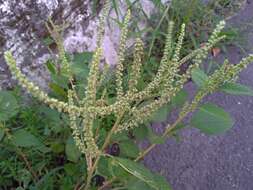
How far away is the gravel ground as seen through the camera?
2.14 m

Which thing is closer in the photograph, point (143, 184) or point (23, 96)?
point (143, 184)

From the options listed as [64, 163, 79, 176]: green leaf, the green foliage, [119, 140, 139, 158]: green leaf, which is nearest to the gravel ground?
the green foliage

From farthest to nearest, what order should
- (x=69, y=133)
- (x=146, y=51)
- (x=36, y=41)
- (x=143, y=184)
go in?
1. (x=146, y=51)
2. (x=36, y=41)
3. (x=69, y=133)
4. (x=143, y=184)

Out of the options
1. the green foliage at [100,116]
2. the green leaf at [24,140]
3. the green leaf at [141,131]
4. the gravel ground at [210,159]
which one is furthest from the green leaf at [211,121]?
the gravel ground at [210,159]

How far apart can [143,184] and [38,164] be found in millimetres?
644

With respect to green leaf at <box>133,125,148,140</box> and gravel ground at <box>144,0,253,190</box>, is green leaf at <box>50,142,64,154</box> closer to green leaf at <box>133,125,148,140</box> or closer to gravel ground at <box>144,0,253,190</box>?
green leaf at <box>133,125,148,140</box>

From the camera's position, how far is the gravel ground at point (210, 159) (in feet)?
7.02

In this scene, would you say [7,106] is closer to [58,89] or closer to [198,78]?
[58,89]

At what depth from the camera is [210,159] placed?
7.41 feet

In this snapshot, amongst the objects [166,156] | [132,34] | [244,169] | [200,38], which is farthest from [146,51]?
[244,169]

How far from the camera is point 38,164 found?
1.92 meters

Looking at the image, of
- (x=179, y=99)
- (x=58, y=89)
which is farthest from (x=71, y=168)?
(x=179, y=99)

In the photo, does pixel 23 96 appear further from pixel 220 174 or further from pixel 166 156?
pixel 220 174

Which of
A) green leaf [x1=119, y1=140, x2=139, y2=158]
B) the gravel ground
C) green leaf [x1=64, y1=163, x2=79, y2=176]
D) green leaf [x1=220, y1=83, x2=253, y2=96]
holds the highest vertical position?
green leaf [x1=220, y1=83, x2=253, y2=96]
